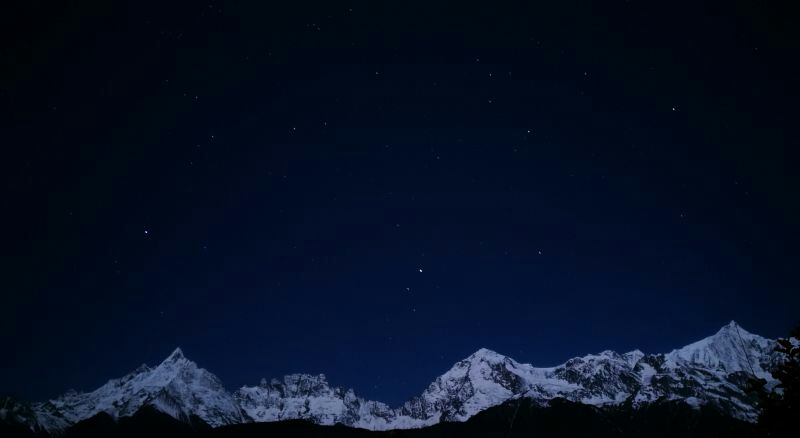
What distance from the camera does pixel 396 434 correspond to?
1521 cm

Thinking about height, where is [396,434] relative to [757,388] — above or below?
below

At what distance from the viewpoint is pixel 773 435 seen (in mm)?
10359

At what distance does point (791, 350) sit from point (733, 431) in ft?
7.53

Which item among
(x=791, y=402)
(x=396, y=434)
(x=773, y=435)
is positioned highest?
(x=791, y=402)

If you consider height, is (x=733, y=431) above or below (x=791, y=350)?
below

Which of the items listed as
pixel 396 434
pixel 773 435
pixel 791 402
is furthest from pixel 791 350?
pixel 396 434

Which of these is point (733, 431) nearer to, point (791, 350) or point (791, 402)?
point (791, 402)

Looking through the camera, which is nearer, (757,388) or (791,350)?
(757,388)

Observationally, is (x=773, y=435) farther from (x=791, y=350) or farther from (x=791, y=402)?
(x=791, y=350)

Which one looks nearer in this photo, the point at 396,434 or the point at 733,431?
the point at 733,431

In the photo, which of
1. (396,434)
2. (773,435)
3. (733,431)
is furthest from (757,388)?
(396,434)

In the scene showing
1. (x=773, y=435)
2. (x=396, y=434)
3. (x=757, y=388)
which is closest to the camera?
(x=757, y=388)

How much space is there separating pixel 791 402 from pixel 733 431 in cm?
141

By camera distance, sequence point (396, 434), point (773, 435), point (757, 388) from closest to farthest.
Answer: point (757, 388) → point (773, 435) → point (396, 434)
